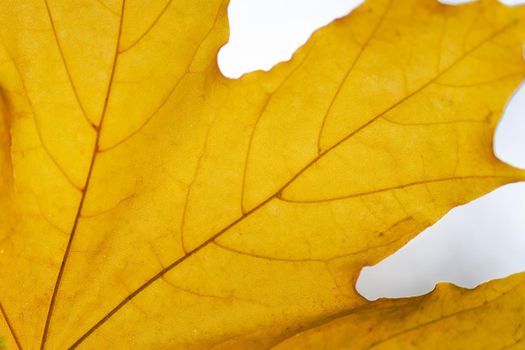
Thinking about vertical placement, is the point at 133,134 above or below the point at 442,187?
above

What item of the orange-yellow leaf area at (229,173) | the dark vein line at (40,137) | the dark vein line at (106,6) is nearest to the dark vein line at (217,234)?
the orange-yellow leaf area at (229,173)

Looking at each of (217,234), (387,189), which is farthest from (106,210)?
(387,189)


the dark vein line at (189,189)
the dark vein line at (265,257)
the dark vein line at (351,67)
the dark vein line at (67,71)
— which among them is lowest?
the dark vein line at (265,257)

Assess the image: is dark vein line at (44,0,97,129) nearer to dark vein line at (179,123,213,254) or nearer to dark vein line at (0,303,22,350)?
dark vein line at (179,123,213,254)

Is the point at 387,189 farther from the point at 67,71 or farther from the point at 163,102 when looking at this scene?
the point at 67,71

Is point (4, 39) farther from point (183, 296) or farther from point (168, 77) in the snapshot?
point (183, 296)

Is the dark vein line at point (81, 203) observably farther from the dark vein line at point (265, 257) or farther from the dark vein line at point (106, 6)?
the dark vein line at point (265, 257)

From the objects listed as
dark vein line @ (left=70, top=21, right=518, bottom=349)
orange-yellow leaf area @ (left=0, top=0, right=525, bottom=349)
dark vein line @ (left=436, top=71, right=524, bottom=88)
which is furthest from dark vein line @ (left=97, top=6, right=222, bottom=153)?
dark vein line @ (left=436, top=71, right=524, bottom=88)

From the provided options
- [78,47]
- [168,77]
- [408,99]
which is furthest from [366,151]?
[78,47]

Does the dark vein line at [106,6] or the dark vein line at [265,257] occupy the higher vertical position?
the dark vein line at [106,6]
